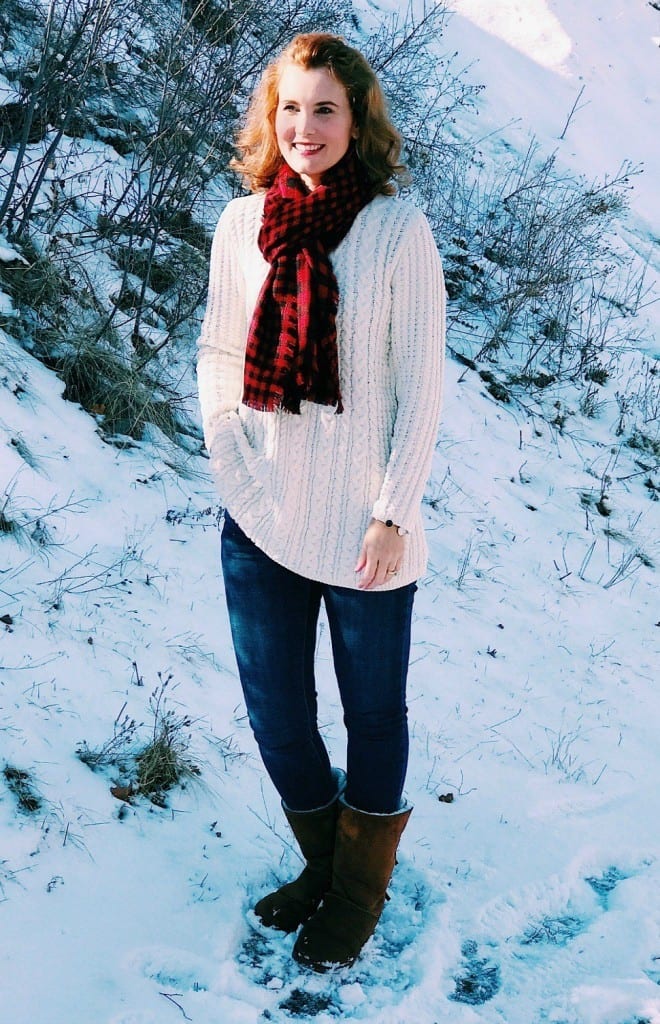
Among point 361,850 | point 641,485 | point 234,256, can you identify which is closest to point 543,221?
point 641,485

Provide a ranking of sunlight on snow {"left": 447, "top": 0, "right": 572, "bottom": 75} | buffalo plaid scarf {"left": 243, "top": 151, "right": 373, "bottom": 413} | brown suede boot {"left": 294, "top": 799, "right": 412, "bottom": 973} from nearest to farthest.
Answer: buffalo plaid scarf {"left": 243, "top": 151, "right": 373, "bottom": 413}, brown suede boot {"left": 294, "top": 799, "right": 412, "bottom": 973}, sunlight on snow {"left": 447, "top": 0, "right": 572, "bottom": 75}

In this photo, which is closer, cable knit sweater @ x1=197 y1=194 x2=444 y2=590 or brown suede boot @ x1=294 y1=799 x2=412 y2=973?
cable knit sweater @ x1=197 y1=194 x2=444 y2=590

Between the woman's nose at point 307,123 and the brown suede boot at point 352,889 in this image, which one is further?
the brown suede boot at point 352,889

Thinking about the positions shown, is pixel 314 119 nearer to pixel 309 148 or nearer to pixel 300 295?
pixel 309 148

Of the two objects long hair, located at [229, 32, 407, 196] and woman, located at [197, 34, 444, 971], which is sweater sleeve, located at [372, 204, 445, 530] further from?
long hair, located at [229, 32, 407, 196]

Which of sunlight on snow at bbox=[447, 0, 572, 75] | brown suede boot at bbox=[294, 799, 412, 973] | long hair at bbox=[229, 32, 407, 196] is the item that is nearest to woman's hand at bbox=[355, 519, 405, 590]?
brown suede boot at bbox=[294, 799, 412, 973]

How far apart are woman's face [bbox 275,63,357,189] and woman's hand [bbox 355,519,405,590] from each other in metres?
0.81

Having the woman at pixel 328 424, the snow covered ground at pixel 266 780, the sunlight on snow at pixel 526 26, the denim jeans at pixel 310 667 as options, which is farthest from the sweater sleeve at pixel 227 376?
the sunlight on snow at pixel 526 26

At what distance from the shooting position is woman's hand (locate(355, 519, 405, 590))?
197 centimetres

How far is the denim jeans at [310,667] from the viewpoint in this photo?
209 centimetres

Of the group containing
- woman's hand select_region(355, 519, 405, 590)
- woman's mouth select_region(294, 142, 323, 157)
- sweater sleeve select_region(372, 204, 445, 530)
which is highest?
woman's mouth select_region(294, 142, 323, 157)

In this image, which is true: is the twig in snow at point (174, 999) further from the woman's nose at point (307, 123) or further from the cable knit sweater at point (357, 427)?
the woman's nose at point (307, 123)

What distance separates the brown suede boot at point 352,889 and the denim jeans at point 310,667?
0.17 feet

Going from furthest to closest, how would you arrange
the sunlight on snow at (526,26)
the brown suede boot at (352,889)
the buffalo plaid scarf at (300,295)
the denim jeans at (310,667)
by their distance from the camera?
the sunlight on snow at (526,26), the brown suede boot at (352,889), the denim jeans at (310,667), the buffalo plaid scarf at (300,295)
